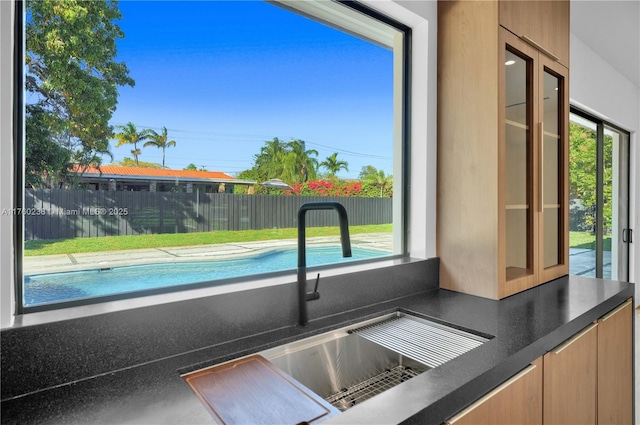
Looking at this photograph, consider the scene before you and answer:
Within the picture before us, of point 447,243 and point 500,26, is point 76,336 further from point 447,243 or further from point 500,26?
point 500,26

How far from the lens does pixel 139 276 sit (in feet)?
3.83

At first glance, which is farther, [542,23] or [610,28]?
[610,28]

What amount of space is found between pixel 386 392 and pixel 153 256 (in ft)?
2.79

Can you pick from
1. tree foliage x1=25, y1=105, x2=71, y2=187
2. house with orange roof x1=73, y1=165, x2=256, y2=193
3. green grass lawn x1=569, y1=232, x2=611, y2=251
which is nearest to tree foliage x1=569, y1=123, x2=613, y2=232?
green grass lawn x1=569, y1=232, x2=611, y2=251

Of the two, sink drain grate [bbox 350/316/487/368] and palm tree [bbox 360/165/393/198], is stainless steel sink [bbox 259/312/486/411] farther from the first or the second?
palm tree [bbox 360/165/393/198]

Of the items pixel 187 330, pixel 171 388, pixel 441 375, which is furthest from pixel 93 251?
pixel 441 375

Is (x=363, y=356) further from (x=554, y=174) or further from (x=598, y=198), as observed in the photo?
(x=598, y=198)

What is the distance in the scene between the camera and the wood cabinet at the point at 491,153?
5.38 feet

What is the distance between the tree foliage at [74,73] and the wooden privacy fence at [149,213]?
0.10 metres

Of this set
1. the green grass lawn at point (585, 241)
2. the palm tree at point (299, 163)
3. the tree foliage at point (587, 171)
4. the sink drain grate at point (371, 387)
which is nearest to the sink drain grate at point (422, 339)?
the sink drain grate at point (371, 387)

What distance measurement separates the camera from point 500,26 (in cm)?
162

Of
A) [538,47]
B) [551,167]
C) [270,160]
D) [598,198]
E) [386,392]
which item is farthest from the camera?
[598,198]

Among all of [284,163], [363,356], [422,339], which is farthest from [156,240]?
[422,339]

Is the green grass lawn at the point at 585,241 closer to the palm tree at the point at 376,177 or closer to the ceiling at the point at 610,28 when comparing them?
the ceiling at the point at 610,28
